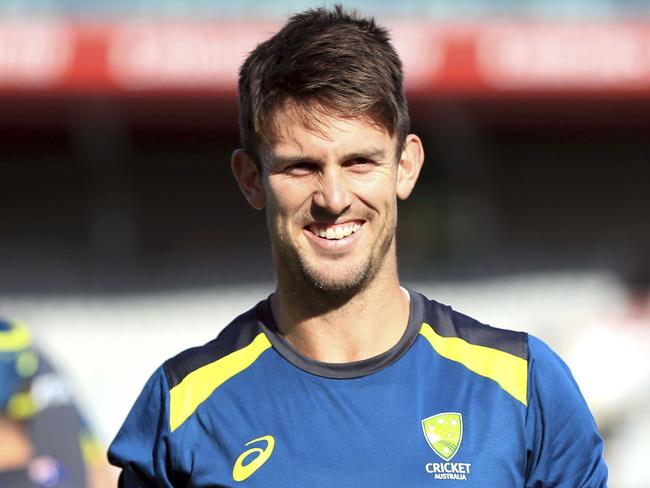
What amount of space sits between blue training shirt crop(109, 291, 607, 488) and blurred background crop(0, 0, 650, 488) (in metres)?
6.76

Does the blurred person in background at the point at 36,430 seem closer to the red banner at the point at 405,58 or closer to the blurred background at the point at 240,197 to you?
the blurred background at the point at 240,197

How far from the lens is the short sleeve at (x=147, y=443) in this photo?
7.68 feet

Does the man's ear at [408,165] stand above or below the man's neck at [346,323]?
above

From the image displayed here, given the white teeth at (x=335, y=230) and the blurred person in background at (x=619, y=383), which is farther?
the blurred person in background at (x=619, y=383)

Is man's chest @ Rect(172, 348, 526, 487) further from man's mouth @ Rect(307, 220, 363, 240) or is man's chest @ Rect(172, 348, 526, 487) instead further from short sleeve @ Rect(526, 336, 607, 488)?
man's mouth @ Rect(307, 220, 363, 240)

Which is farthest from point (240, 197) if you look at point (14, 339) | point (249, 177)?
point (249, 177)

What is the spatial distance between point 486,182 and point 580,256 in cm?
105

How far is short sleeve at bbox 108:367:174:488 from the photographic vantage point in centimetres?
234

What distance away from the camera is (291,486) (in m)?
2.24

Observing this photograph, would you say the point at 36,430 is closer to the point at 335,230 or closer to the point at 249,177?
the point at 249,177

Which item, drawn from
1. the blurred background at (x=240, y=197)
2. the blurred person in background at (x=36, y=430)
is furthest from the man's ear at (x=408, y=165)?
the blurred background at (x=240, y=197)

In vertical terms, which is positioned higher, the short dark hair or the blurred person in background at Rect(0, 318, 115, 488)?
the short dark hair

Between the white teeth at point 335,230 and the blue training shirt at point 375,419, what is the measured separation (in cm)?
24

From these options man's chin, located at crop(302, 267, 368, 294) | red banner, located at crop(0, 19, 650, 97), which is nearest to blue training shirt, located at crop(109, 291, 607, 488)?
man's chin, located at crop(302, 267, 368, 294)
